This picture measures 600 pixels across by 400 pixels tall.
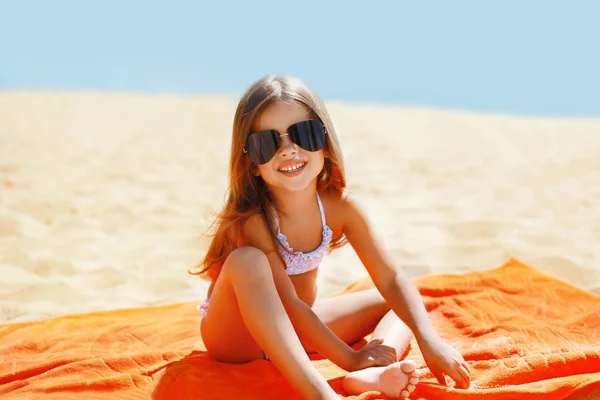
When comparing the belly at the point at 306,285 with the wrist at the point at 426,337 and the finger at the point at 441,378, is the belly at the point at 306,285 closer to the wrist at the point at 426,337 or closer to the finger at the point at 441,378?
the wrist at the point at 426,337

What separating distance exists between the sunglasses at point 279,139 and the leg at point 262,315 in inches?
13.5

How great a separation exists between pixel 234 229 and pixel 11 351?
3.57ft

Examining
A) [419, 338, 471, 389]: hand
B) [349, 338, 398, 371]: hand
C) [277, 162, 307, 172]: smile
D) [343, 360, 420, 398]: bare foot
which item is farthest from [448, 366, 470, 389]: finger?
[277, 162, 307, 172]: smile

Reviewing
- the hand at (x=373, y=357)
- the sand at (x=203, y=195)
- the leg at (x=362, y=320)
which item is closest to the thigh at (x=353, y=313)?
the leg at (x=362, y=320)

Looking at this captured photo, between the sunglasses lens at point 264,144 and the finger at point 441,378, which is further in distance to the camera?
the sunglasses lens at point 264,144

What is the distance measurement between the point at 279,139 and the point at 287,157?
67 mm

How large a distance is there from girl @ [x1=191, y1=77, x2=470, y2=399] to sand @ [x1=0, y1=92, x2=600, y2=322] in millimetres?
1122

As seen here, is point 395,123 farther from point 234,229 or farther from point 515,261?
point 234,229

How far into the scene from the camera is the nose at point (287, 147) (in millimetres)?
2373

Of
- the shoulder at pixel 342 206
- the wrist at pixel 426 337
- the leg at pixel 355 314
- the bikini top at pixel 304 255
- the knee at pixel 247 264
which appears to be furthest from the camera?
the leg at pixel 355 314

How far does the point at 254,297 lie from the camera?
2131 mm

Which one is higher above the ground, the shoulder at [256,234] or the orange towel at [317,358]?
the shoulder at [256,234]

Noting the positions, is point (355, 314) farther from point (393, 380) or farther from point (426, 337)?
point (393, 380)

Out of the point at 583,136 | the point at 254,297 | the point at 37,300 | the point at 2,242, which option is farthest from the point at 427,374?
the point at 583,136
